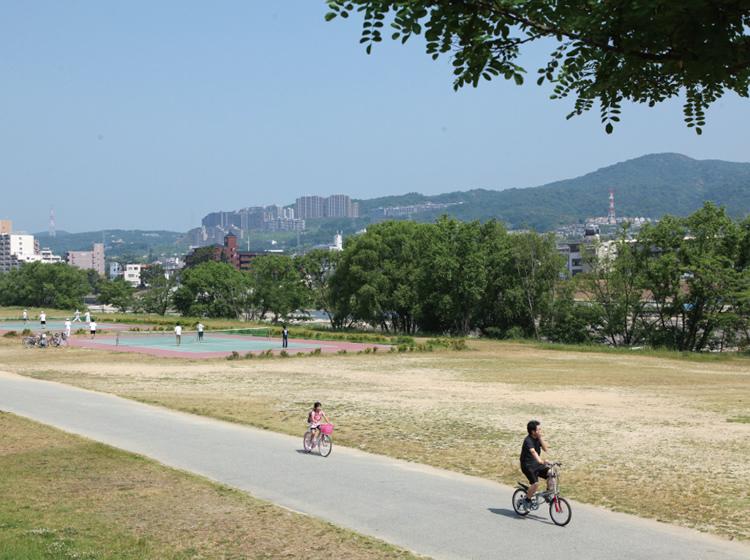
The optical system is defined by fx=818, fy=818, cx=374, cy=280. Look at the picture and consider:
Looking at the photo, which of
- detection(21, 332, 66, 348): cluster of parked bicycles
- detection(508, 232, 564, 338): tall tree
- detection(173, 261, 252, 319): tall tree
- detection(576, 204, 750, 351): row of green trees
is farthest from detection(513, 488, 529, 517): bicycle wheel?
detection(173, 261, 252, 319): tall tree

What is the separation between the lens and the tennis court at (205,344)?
189 ft

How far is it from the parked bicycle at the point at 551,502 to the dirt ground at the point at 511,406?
184 cm

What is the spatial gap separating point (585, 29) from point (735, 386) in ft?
128

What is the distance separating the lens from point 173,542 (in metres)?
11.8

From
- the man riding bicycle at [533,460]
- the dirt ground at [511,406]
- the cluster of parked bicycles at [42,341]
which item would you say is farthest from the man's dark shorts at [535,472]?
the cluster of parked bicycles at [42,341]

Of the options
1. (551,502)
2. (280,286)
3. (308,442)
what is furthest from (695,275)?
(551,502)

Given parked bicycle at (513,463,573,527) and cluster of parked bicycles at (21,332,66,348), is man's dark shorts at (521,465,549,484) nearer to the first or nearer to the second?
parked bicycle at (513,463,573,527)

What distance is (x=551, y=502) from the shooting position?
42.7 ft

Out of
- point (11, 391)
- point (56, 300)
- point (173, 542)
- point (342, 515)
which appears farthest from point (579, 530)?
point (56, 300)

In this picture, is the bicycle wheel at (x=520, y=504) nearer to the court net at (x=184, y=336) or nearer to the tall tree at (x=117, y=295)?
the court net at (x=184, y=336)

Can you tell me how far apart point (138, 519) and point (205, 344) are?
5254 centimetres

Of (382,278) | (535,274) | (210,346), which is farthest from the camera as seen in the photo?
(382,278)

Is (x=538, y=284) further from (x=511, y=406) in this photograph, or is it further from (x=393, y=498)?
(x=393, y=498)

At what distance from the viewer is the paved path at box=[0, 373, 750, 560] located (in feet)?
38.6
